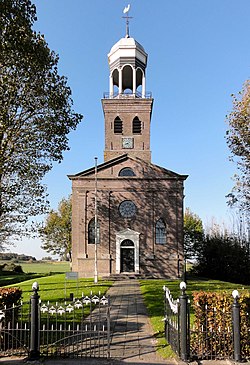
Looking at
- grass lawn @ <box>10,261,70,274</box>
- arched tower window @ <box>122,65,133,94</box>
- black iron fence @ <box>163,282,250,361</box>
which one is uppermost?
arched tower window @ <box>122,65,133,94</box>

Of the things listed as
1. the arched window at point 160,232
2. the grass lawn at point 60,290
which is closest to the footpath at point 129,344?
the grass lawn at point 60,290

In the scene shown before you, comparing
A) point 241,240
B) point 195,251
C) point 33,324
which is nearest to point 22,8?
point 33,324

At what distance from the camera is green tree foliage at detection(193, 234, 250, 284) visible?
34.3 m

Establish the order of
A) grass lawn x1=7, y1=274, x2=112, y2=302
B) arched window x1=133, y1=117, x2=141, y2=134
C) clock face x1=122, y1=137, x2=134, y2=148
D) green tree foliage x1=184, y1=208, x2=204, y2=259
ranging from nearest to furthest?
1. grass lawn x1=7, y1=274, x2=112, y2=302
2. clock face x1=122, y1=137, x2=134, y2=148
3. arched window x1=133, y1=117, x2=141, y2=134
4. green tree foliage x1=184, y1=208, x2=204, y2=259

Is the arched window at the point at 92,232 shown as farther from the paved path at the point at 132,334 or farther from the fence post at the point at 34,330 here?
the fence post at the point at 34,330

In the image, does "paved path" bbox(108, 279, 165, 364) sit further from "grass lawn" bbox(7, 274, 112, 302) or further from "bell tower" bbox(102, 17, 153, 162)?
"bell tower" bbox(102, 17, 153, 162)

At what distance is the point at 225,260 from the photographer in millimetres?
35031

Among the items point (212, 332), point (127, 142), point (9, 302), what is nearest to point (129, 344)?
point (212, 332)

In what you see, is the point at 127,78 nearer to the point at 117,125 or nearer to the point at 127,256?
the point at 117,125

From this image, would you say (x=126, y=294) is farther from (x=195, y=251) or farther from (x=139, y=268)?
(x=195, y=251)

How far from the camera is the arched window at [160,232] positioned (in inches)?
1337

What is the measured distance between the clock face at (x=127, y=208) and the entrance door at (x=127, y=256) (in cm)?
244

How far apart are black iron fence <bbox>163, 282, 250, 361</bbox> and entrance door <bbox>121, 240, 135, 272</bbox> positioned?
83.6ft

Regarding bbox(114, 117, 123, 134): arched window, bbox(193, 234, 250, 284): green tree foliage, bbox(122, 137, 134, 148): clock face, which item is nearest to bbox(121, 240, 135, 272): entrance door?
bbox(193, 234, 250, 284): green tree foliage
